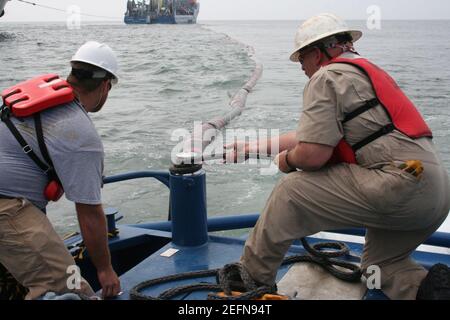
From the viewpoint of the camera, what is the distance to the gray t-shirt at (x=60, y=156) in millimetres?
2389

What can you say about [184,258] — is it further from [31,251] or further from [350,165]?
[350,165]

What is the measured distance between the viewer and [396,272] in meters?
2.78

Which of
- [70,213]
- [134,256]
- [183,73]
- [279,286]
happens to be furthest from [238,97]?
[279,286]

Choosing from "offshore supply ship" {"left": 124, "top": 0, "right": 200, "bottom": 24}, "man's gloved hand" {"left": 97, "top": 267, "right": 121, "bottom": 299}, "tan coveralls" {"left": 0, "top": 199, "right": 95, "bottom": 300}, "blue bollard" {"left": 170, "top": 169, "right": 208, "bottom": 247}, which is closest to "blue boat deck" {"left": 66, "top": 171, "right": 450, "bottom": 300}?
"blue bollard" {"left": 170, "top": 169, "right": 208, "bottom": 247}

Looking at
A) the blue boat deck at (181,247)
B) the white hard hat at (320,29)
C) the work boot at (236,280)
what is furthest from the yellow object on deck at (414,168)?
the blue boat deck at (181,247)

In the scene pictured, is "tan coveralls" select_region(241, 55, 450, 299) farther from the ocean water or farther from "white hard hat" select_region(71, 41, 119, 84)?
the ocean water

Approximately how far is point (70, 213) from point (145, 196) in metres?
1.30

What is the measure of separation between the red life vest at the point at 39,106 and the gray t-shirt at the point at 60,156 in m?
0.03

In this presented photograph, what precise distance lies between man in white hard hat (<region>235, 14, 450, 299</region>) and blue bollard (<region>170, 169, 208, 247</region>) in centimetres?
88

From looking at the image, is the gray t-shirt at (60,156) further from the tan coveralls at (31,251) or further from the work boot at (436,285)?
the work boot at (436,285)

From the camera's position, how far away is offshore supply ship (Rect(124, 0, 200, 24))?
82.2 meters

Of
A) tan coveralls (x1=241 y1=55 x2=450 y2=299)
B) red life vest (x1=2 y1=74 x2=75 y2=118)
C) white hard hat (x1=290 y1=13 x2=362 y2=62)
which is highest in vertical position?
white hard hat (x1=290 y1=13 x2=362 y2=62)

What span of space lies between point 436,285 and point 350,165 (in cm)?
75

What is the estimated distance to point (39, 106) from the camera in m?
2.38
